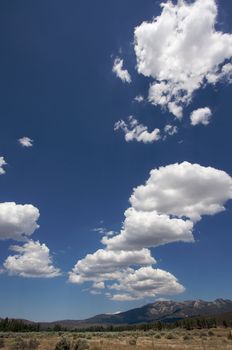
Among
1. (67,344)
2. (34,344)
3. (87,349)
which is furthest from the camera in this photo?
(34,344)

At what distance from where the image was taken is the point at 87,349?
3297 cm

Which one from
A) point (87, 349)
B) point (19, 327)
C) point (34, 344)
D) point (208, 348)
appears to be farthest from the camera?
point (19, 327)

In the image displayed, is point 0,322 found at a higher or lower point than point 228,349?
higher

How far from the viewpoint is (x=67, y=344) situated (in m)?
28.9

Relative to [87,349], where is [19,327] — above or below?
above

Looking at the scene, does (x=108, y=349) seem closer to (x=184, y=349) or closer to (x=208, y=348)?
(x=184, y=349)

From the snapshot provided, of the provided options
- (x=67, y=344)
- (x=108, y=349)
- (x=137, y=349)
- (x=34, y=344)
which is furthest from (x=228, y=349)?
(x=34, y=344)

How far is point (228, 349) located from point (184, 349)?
428 centimetres

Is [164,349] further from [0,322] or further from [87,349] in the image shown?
[0,322]

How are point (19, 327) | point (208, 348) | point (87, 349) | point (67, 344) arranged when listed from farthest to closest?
point (19, 327)
point (208, 348)
point (87, 349)
point (67, 344)

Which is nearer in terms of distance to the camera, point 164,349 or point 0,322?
point 164,349

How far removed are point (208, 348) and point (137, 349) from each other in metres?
7.62

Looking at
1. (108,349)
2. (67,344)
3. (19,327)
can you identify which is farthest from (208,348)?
(19,327)

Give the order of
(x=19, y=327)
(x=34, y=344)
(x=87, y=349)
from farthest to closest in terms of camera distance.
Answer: (x=19, y=327) → (x=34, y=344) → (x=87, y=349)
